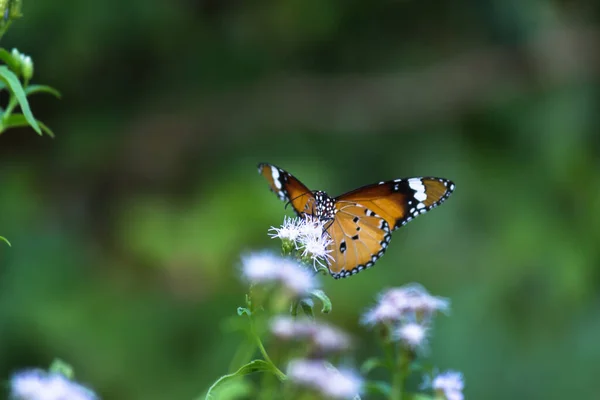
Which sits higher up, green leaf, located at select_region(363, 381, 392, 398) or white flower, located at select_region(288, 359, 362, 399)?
green leaf, located at select_region(363, 381, 392, 398)

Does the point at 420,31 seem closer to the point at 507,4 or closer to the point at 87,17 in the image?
the point at 507,4

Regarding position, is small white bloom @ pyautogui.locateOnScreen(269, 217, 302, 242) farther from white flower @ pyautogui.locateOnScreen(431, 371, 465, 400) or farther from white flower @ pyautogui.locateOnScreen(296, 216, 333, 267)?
white flower @ pyautogui.locateOnScreen(431, 371, 465, 400)

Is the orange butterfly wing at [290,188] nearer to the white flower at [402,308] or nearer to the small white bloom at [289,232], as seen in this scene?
the small white bloom at [289,232]

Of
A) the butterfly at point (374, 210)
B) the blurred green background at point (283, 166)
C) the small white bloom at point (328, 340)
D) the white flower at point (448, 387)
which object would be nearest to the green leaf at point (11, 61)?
the small white bloom at point (328, 340)

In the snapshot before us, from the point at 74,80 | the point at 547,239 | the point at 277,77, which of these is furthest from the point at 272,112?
the point at 547,239

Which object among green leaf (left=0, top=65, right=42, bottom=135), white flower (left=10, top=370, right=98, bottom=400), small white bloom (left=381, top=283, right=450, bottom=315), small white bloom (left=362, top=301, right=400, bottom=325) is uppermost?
green leaf (left=0, top=65, right=42, bottom=135)

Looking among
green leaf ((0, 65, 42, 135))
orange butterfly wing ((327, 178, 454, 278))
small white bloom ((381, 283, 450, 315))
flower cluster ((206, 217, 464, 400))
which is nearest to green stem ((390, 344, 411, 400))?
flower cluster ((206, 217, 464, 400))
